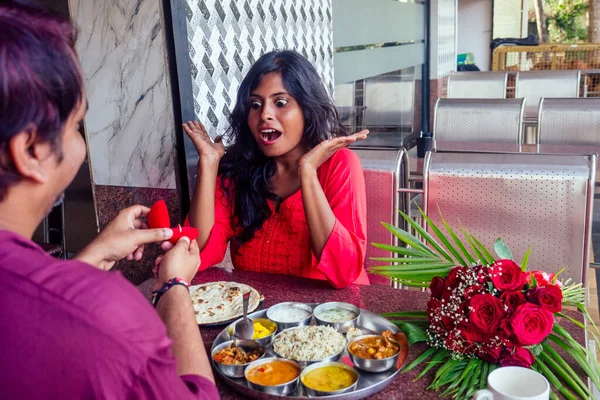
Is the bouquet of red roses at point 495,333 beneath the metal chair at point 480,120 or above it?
beneath

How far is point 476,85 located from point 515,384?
4.63 meters

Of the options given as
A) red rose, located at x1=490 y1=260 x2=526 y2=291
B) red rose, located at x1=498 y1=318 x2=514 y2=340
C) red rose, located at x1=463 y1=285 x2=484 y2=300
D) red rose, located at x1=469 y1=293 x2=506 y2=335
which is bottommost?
red rose, located at x1=498 y1=318 x2=514 y2=340

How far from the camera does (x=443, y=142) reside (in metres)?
3.64

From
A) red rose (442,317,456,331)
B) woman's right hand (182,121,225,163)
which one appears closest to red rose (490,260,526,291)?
red rose (442,317,456,331)

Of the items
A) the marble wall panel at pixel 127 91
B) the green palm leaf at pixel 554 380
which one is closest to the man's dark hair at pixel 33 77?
the green palm leaf at pixel 554 380

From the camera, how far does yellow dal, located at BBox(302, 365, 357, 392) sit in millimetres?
1097

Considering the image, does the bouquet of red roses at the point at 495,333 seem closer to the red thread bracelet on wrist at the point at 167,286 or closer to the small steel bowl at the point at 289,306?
the small steel bowl at the point at 289,306

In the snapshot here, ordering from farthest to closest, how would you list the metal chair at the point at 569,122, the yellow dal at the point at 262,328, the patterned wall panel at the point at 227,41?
1. the metal chair at the point at 569,122
2. the patterned wall panel at the point at 227,41
3. the yellow dal at the point at 262,328

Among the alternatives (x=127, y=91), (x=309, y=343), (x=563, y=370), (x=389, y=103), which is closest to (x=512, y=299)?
(x=563, y=370)

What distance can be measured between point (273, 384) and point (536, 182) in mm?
1222

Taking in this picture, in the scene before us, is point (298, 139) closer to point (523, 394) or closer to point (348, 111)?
point (523, 394)

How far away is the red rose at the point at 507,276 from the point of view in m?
1.16

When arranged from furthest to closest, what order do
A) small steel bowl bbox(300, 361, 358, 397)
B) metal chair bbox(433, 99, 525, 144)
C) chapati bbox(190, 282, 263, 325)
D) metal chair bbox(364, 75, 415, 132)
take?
metal chair bbox(364, 75, 415, 132), metal chair bbox(433, 99, 525, 144), chapati bbox(190, 282, 263, 325), small steel bowl bbox(300, 361, 358, 397)

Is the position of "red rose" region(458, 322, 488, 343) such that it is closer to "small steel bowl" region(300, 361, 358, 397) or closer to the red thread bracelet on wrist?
"small steel bowl" region(300, 361, 358, 397)
